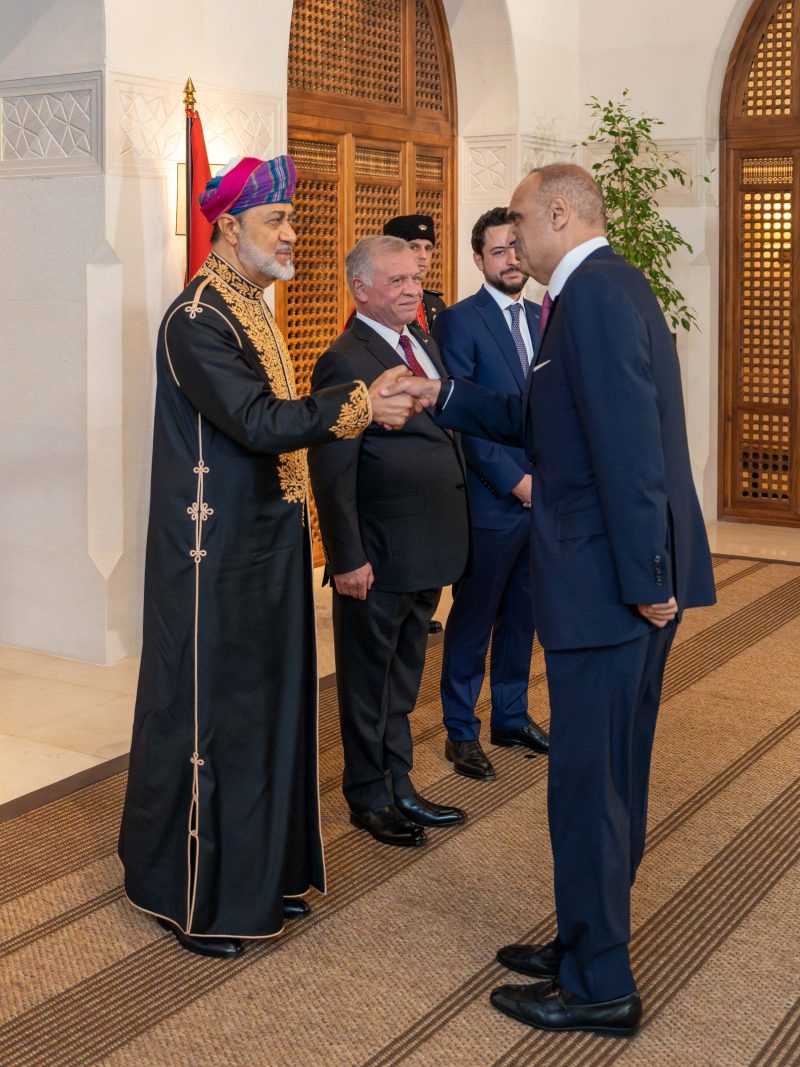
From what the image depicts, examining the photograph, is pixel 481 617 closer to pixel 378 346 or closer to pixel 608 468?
pixel 378 346

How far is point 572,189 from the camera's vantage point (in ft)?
8.73

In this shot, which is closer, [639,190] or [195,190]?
[195,190]

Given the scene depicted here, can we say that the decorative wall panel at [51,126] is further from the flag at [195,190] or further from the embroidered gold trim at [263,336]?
the embroidered gold trim at [263,336]

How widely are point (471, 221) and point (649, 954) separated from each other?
5538 millimetres

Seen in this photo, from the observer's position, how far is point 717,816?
150 inches

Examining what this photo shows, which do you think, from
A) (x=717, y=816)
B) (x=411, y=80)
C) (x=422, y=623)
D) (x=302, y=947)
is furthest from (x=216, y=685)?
(x=411, y=80)

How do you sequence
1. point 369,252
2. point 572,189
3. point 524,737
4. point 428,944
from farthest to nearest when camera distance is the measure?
point 524,737
point 369,252
point 428,944
point 572,189

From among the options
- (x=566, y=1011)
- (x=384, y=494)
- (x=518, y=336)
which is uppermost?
(x=518, y=336)

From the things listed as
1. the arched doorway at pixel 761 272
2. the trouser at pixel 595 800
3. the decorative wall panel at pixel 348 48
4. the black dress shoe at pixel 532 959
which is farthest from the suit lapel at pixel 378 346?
the arched doorway at pixel 761 272

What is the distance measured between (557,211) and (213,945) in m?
1.75

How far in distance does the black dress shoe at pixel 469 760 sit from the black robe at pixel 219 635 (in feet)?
3.58

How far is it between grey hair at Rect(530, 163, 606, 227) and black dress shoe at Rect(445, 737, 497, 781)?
1.96m

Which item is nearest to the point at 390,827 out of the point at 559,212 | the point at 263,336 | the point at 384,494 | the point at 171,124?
the point at 384,494

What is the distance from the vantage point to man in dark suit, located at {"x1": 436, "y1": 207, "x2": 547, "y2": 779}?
414 cm
